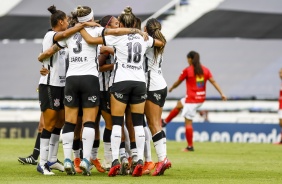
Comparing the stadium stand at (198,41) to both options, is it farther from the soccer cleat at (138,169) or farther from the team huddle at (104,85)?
the soccer cleat at (138,169)

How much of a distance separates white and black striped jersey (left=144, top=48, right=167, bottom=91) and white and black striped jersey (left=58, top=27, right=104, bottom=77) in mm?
930

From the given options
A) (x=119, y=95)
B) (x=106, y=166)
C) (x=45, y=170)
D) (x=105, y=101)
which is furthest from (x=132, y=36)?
(x=45, y=170)

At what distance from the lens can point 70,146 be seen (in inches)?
448

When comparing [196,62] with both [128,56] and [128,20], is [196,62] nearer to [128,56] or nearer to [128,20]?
[128,20]

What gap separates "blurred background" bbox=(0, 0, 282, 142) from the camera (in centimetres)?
2614

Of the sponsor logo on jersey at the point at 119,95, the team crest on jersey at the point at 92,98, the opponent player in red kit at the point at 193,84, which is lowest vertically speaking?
the opponent player in red kit at the point at 193,84

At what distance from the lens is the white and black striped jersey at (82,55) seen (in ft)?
36.8

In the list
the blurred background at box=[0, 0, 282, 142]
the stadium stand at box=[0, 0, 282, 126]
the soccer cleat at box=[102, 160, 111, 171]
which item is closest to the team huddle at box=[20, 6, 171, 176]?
the soccer cleat at box=[102, 160, 111, 171]

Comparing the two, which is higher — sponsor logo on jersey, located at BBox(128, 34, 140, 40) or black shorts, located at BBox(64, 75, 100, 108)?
sponsor logo on jersey, located at BBox(128, 34, 140, 40)

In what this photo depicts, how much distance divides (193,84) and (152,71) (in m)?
6.72

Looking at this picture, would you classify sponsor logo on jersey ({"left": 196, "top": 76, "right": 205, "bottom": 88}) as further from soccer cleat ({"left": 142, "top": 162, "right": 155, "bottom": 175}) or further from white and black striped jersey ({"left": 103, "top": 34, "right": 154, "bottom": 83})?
white and black striped jersey ({"left": 103, "top": 34, "right": 154, "bottom": 83})

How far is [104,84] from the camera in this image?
11984 millimetres

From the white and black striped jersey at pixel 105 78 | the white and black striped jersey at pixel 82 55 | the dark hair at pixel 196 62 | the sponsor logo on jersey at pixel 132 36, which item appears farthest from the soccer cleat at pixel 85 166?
the dark hair at pixel 196 62

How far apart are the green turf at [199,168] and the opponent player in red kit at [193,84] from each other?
2.52 ft
